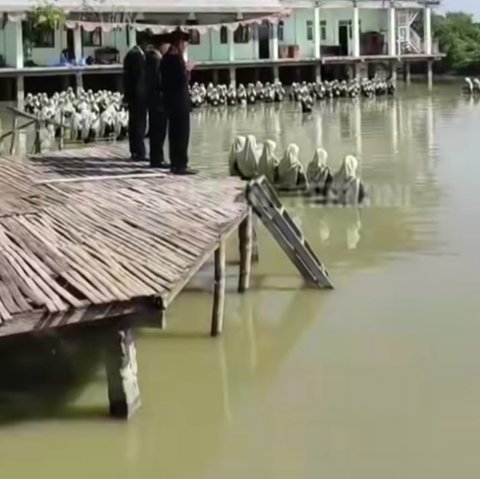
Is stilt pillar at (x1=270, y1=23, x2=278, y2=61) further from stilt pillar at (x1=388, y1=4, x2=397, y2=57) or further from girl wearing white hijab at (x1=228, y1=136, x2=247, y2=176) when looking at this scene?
girl wearing white hijab at (x1=228, y1=136, x2=247, y2=176)

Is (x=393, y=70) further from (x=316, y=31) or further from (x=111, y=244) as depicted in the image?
(x=111, y=244)

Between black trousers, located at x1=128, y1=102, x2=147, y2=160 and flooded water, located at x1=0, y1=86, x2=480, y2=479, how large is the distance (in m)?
1.68

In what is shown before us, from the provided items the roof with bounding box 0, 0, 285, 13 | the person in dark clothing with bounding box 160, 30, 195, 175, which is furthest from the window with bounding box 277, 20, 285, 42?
the person in dark clothing with bounding box 160, 30, 195, 175

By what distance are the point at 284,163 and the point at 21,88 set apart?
2437 centimetres

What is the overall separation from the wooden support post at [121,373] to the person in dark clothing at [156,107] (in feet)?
17.1

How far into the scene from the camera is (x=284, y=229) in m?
10.6

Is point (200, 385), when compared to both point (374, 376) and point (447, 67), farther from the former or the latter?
point (447, 67)

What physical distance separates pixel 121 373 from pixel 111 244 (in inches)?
51.0

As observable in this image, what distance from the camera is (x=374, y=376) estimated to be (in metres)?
8.13

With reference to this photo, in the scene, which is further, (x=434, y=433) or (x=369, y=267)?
(x=369, y=267)

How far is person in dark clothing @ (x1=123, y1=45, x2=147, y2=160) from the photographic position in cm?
1284

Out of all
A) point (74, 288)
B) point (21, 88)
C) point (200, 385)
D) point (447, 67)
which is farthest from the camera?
point (447, 67)

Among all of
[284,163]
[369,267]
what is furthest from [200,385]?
[284,163]

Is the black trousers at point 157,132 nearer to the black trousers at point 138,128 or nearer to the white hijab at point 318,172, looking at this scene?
the black trousers at point 138,128
